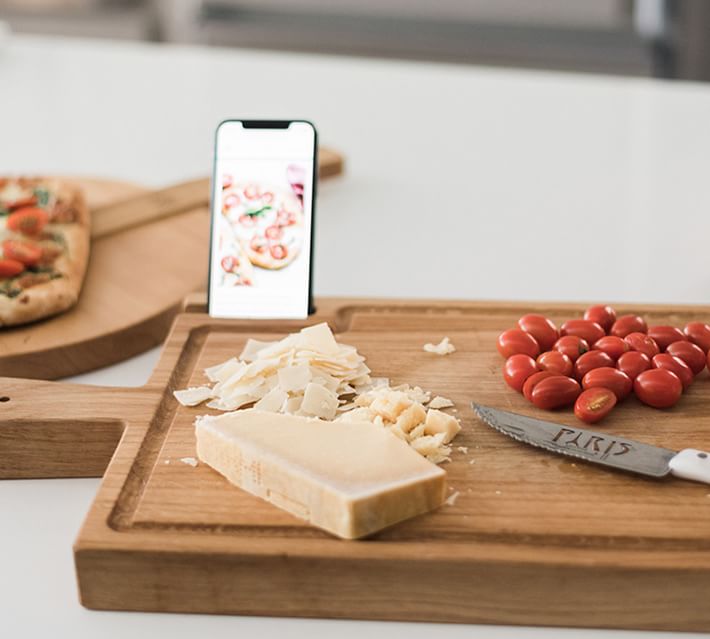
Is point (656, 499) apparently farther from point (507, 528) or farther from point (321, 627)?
point (321, 627)

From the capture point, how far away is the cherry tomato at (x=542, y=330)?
159 centimetres

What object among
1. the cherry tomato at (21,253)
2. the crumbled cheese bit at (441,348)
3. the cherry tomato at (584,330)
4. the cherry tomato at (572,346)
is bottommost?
the crumbled cheese bit at (441,348)

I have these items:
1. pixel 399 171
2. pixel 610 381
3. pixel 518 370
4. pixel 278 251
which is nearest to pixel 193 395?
pixel 278 251

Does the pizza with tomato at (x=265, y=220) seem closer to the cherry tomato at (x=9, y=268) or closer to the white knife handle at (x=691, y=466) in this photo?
the cherry tomato at (x=9, y=268)

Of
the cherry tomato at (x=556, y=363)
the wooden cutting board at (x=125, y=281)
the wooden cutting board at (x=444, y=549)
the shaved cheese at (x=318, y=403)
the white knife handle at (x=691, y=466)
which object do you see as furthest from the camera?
the wooden cutting board at (x=125, y=281)

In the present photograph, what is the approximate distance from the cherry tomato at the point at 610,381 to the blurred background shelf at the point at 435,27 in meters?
3.38

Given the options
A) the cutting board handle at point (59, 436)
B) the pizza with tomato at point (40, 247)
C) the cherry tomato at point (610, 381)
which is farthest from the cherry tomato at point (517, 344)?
the pizza with tomato at point (40, 247)

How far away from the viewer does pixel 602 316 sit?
1.63 m

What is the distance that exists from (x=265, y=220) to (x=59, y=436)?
46 cm

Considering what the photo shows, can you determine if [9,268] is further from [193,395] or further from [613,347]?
[613,347]

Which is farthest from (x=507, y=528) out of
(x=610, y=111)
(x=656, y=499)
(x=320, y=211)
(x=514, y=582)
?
(x=610, y=111)

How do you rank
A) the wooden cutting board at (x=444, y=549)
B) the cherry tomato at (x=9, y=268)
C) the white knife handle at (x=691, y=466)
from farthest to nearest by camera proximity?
the cherry tomato at (x=9, y=268)
the white knife handle at (x=691, y=466)
the wooden cutting board at (x=444, y=549)

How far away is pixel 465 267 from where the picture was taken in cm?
211

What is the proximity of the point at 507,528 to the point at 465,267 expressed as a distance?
0.98 m
